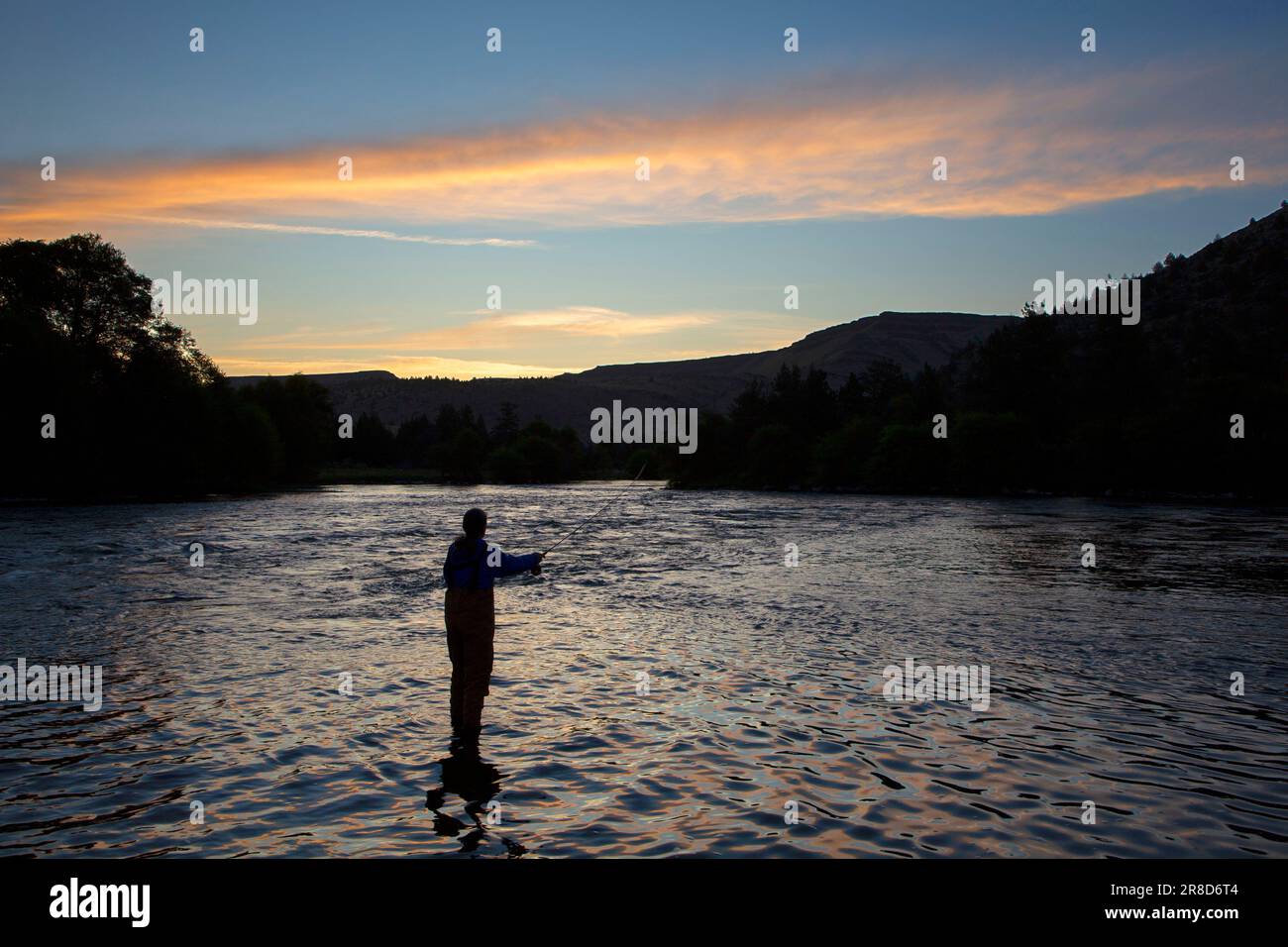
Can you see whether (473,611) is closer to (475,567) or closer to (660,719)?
(475,567)

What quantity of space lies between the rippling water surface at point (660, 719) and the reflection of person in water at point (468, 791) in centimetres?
5

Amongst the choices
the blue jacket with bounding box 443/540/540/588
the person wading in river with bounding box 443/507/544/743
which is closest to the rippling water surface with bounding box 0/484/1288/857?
the person wading in river with bounding box 443/507/544/743

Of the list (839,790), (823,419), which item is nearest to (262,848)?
(839,790)

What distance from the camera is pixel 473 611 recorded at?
36.7 feet

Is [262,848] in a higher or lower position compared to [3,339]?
lower

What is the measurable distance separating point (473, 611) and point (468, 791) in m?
2.47

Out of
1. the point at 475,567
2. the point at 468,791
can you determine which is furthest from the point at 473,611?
the point at 468,791

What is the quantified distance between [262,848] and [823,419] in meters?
159

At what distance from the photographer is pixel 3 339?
229ft

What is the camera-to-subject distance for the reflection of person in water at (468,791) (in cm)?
812

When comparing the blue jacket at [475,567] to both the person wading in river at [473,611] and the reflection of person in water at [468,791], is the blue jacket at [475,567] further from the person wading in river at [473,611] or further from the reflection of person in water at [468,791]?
the reflection of person in water at [468,791]

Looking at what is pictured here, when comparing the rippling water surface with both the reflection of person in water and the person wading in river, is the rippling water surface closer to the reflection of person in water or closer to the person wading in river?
the reflection of person in water

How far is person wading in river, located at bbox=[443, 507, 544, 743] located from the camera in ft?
36.2
